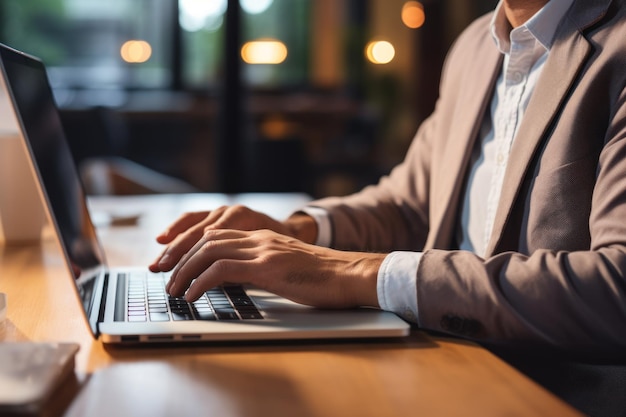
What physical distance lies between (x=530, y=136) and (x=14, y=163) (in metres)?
0.96

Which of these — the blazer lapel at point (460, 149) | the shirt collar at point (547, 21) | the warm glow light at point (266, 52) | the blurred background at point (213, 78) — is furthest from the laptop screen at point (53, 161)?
the warm glow light at point (266, 52)

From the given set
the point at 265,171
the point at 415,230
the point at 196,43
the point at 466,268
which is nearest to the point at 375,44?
the point at 196,43

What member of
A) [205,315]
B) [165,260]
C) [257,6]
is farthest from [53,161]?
[257,6]

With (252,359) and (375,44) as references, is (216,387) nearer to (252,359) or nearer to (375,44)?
(252,359)

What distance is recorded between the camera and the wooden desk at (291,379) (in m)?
0.70

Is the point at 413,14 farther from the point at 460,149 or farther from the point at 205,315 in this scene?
the point at 205,315

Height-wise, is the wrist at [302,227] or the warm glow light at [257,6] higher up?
the wrist at [302,227]

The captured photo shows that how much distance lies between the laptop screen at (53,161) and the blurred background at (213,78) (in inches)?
196

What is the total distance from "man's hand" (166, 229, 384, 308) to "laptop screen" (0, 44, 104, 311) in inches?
5.2

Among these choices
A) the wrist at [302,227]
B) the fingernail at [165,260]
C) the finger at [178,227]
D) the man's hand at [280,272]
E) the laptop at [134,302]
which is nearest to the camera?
the laptop at [134,302]

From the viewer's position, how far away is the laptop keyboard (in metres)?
0.93

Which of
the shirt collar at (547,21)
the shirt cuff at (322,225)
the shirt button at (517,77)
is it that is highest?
the shirt collar at (547,21)

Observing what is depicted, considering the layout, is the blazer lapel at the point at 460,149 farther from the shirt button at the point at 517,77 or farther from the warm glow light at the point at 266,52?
the warm glow light at the point at 266,52

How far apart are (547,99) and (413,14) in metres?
6.63
